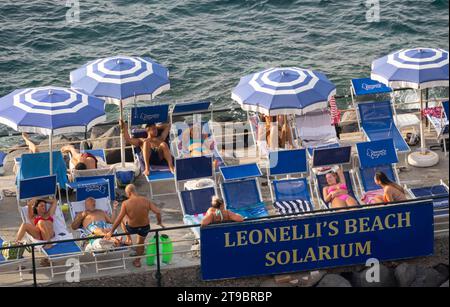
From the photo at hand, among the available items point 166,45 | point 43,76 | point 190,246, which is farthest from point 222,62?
point 190,246

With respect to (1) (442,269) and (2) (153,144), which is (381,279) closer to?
(1) (442,269)

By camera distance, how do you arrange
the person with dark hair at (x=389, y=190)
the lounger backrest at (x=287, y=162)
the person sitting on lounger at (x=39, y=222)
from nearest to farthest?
the person sitting on lounger at (x=39, y=222) < the person with dark hair at (x=389, y=190) < the lounger backrest at (x=287, y=162)

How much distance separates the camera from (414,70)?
19.5 m

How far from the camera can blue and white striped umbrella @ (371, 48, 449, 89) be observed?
19.3 m

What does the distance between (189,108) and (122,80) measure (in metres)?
1.52

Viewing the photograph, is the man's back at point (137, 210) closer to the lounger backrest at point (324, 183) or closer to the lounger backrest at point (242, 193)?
the lounger backrest at point (242, 193)

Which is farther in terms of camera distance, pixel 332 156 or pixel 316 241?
pixel 332 156

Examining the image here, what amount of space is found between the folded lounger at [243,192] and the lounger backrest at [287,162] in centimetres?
29

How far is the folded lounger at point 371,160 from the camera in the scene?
1845cm

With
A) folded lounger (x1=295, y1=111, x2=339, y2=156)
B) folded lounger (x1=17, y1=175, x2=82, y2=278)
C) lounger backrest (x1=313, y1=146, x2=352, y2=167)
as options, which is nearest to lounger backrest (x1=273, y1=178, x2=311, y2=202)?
lounger backrest (x1=313, y1=146, x2=352, y2=167)

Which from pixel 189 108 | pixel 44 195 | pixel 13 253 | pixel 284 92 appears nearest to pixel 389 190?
pixel 284 92

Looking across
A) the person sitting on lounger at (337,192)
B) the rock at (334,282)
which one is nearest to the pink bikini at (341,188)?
the person sitting on lounger at (337,192)

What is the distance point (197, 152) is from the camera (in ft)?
65.1

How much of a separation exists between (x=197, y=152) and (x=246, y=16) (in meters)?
18.4
